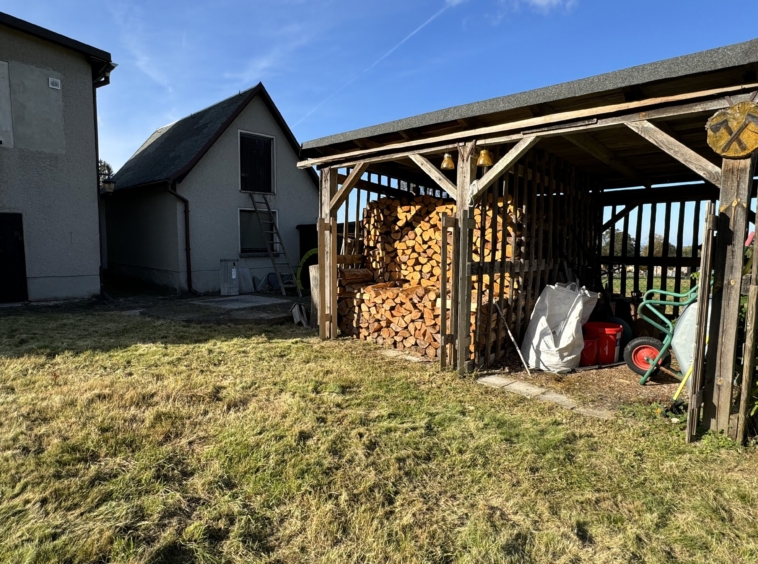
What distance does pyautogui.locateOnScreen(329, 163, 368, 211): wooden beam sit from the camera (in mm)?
5773

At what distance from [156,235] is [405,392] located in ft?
34.4

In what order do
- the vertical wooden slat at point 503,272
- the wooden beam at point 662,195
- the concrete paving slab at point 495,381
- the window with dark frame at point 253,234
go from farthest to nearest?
the window with dark frame at point 253,234, the wooden beam at point 662,195, the vertical wooden slat at point 503,272, the concrete paving slab at point 495,381

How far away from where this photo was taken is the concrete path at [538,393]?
12.0 feet

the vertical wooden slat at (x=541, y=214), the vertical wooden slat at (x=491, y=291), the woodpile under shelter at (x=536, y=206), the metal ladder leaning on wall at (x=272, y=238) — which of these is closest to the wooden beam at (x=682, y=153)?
the woodpile under shelter at (x=536, y=206)

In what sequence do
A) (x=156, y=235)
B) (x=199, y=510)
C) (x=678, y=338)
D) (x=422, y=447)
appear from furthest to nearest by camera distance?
(x=156, y=235), (x=678, y=338), (x=422, y=447), (x=199, y=510)

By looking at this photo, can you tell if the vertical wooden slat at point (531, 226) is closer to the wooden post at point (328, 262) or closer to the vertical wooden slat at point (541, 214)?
the vertical wooden slat at point (541, 214)

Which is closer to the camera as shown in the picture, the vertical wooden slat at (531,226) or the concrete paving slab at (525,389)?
the concrete paving slab at (525,389)

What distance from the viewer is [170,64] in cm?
872

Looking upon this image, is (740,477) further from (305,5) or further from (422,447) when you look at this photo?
(305,5)

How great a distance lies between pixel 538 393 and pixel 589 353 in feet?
4.55

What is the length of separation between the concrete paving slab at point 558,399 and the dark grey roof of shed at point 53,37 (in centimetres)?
1100

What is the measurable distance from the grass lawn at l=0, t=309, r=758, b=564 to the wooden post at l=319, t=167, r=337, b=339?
192 cm

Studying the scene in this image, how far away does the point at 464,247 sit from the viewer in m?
4.60

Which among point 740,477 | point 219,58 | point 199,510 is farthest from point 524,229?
point 219,58
